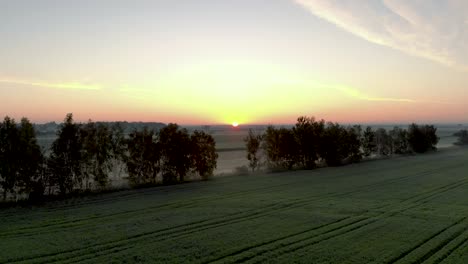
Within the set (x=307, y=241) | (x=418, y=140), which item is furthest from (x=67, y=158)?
(x=418, y=140)

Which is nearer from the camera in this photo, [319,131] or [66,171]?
[66,171]

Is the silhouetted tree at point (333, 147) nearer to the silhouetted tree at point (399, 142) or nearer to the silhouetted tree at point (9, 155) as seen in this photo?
the silhouetted tree at point (399, 142)

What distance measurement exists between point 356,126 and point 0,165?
2372 inches

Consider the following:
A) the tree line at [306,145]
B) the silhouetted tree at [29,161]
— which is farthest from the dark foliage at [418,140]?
the silhouetted tree at [29,161]

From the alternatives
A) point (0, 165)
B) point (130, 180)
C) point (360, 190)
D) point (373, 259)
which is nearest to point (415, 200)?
point (360, 190)

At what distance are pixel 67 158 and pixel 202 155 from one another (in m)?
15.7

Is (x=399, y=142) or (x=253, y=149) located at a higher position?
(x=253, y=149)

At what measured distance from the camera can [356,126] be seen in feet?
240

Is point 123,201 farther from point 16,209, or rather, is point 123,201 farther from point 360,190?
A: point 360,190

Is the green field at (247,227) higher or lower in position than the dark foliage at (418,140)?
lower

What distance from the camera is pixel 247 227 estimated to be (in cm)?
2098

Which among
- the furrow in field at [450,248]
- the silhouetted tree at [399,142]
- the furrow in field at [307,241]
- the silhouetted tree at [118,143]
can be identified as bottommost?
the furrow in field at [450,248]

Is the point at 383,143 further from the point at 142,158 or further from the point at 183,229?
the point at 183,229

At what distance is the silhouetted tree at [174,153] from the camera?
141ft
